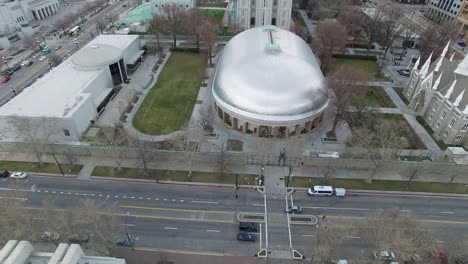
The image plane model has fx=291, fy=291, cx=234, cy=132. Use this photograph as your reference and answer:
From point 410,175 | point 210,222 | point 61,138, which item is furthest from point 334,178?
point 61,138

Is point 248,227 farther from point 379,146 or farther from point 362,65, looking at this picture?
point 362,65

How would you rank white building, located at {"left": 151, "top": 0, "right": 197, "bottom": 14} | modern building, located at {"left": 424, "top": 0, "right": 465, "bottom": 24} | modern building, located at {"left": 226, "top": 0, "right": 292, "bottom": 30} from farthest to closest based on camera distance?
white building, located at {"left": 151, "top": 0, "right": 197, "bottom": 14} < modern building, located at {"left": 424, "top": 0, "right": 465, "bottom": 24} < modern building, located at {"left": 226, "top": 0, "right": 292, "bottom": 30}

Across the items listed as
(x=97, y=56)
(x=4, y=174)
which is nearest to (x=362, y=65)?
Result: (x=97, y=56)

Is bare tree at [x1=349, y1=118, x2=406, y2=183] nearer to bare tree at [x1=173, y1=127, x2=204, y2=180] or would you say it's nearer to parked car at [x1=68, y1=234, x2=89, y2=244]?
bare tree at [x1=173, y1=127, x2=204, y2=180]

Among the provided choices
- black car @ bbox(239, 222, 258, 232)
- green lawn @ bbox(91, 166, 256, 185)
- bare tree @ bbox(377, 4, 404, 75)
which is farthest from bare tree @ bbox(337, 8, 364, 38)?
black car @ bbox(239, 222, 258, 232)

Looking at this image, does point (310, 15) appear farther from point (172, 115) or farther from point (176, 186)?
point (176, 186)

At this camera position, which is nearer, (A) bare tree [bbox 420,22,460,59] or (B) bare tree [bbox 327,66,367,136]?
(B) bare tree [bbox 327,66,367,136]

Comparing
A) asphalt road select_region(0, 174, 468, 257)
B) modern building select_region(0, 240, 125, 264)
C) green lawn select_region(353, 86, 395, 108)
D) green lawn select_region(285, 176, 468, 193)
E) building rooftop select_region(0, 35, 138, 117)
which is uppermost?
modern building select_region(0, 240, 125, 264)
